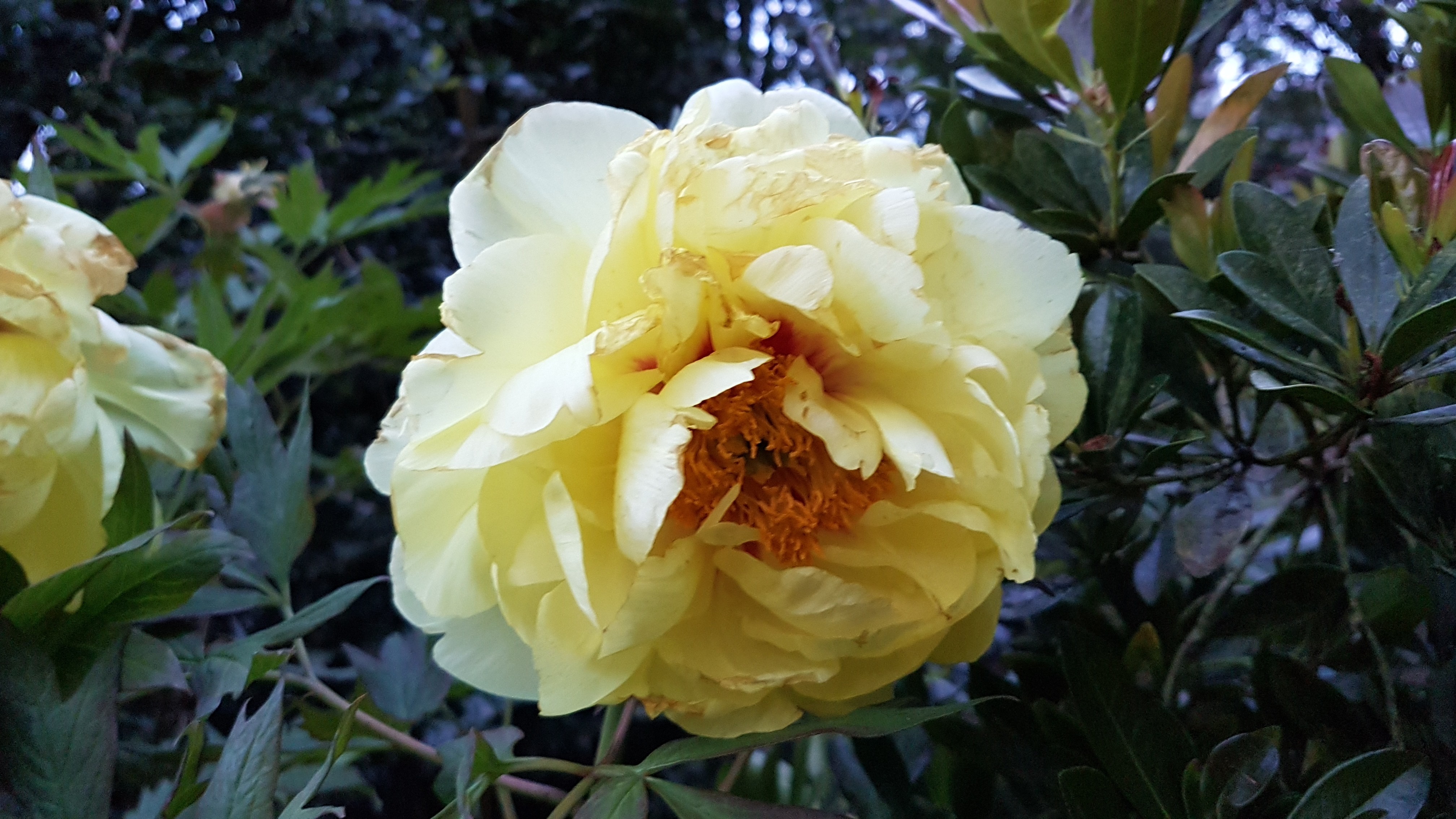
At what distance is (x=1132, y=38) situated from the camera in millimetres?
406

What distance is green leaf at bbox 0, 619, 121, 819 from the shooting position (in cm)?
32

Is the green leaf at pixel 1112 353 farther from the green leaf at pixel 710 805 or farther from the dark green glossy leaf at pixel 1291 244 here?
the green leaf at pixel 710 805

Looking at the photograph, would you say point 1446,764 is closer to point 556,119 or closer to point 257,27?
point 556,119

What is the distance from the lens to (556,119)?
0.36m

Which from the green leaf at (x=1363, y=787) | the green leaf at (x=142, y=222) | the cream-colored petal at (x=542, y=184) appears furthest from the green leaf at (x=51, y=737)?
the green leaf at (x=1363, y=787)

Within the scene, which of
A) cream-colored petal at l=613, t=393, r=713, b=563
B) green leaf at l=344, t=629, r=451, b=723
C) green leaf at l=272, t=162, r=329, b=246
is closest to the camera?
cream-colored petal at l=613, t=393, r=713, b=563

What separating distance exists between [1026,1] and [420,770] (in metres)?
0.61

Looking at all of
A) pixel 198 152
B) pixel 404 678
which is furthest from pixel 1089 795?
pixel 198 152

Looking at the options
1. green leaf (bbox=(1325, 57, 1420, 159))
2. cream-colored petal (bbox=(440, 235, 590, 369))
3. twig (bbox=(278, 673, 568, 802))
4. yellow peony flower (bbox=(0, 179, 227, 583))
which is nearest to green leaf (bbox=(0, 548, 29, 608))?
yellow peony flower (bbox=(0, 179, 227, 583))

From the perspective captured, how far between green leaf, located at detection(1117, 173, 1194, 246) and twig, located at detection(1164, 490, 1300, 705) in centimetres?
16

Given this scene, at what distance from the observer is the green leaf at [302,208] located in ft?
A: 2.31

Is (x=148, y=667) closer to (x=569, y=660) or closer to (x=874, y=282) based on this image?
(x=569, y=660)

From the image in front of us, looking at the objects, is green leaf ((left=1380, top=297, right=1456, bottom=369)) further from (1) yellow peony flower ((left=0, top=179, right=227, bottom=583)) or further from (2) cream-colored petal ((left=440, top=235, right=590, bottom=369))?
(1) yellow peony flower ((left=0, top=179, right=227, bottom=583))

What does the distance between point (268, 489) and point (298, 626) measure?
8 centimetres
